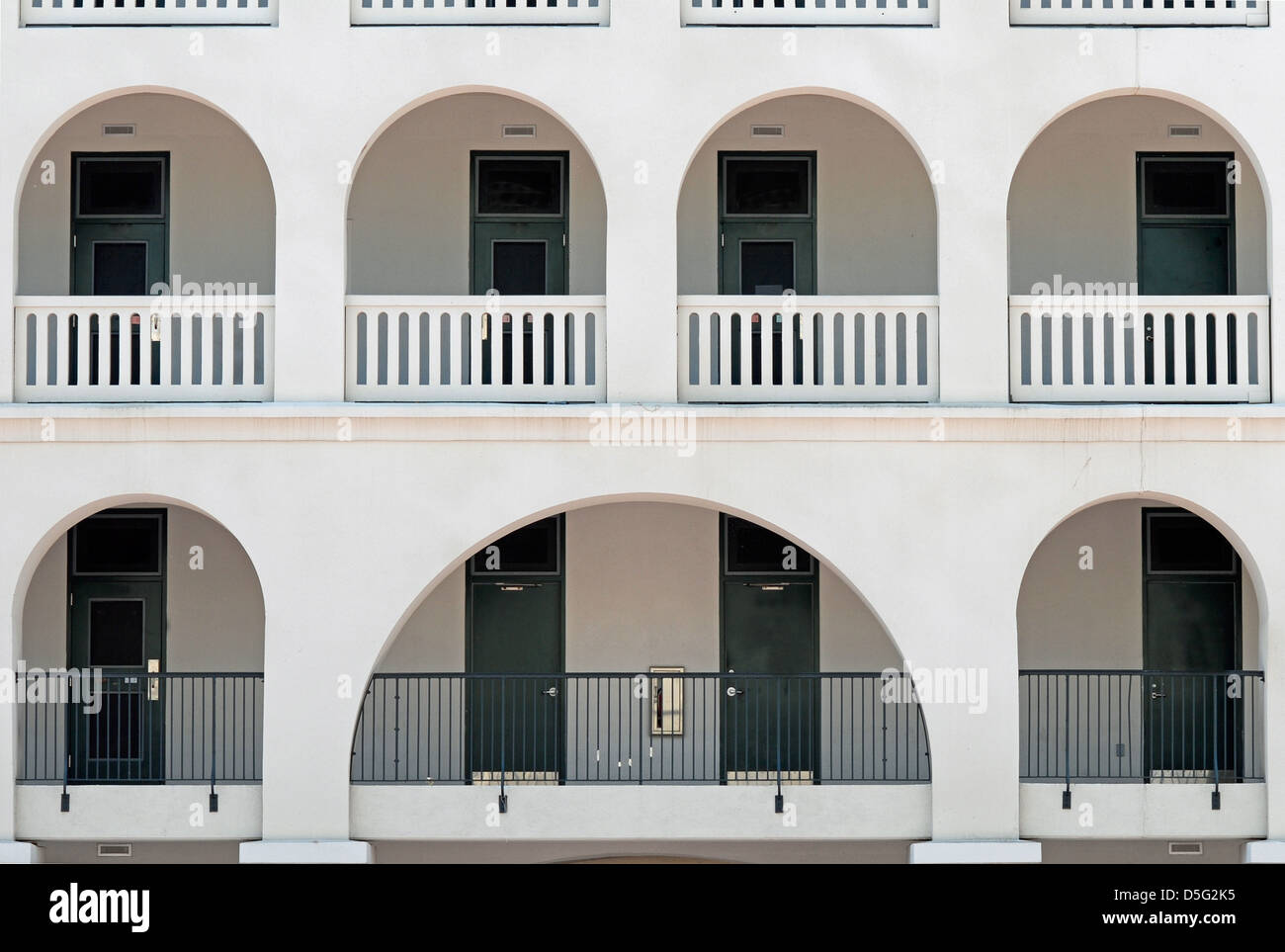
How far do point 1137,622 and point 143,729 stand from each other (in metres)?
9.07

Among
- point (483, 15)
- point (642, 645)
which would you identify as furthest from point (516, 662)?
point (483, 15)

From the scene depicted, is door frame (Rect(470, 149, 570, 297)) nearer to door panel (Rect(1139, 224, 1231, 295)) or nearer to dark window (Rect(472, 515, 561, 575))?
dark window (Rect(472, 515, 561, 575))

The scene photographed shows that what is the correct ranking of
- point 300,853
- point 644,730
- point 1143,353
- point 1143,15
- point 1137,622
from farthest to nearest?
1. point 1137,622
2. point 644,730
3. point 1143,15
4. point 1143,353
5. point 300,853

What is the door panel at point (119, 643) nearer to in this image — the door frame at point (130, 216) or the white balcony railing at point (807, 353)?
the door frame at point (130, 216)

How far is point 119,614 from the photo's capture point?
18.2 m

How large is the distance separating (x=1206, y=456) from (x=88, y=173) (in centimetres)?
1030

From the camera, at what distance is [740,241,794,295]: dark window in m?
18.2

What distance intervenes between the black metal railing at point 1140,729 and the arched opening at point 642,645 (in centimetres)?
117

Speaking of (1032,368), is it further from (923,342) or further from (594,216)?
(594,216)

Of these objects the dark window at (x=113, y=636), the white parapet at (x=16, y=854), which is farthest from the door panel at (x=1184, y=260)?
the white parapet at (x=16, y=854)

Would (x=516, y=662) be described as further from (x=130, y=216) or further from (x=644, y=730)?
(x=130, y=216)

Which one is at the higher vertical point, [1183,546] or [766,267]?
[766,267]

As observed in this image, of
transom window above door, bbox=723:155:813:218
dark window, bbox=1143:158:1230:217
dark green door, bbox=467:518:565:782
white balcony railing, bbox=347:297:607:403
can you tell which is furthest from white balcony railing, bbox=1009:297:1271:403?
dark green door, bbox=467:518:565:782

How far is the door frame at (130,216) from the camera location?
18219 millimetres
